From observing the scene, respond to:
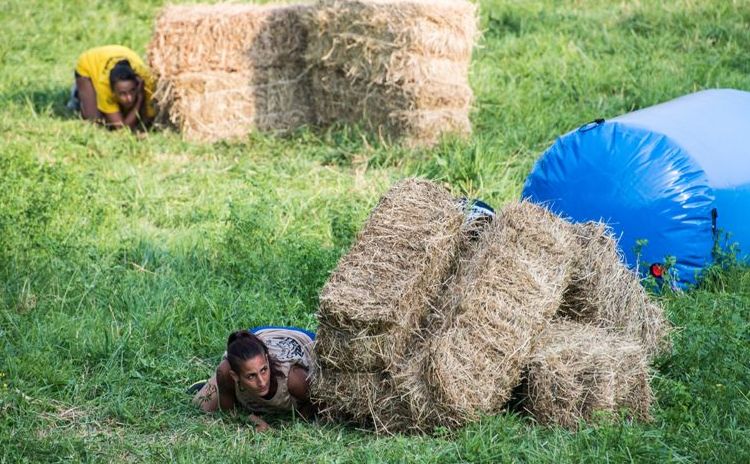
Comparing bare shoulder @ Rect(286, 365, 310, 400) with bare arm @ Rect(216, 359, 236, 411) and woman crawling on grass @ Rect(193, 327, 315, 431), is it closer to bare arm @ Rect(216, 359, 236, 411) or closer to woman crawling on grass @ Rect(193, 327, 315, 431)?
woman crawling on grass @ Rect(193, 327, 315, 431)

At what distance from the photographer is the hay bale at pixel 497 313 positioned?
5.52 metres

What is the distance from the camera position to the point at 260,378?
586cm

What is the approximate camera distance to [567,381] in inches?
222

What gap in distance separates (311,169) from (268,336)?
4743 millimetres

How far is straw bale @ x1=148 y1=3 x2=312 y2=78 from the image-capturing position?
1207 centimetres

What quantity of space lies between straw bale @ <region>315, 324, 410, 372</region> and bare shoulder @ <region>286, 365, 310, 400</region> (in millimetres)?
369

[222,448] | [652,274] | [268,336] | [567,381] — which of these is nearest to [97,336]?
[268,336]

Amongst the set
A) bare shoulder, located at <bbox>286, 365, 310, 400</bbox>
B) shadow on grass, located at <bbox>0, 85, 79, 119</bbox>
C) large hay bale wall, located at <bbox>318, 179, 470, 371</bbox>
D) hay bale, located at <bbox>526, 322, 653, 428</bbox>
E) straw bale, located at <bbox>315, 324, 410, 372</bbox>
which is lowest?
shadow on grass, located at <bbox>0, 85, 79, 119</bbox>

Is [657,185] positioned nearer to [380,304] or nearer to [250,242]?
[380,304]

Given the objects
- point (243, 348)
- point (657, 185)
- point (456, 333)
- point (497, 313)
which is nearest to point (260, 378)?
point (243, 348)

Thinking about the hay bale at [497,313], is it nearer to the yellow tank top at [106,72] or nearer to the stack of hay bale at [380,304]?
the stack of hay bale at [380,304]

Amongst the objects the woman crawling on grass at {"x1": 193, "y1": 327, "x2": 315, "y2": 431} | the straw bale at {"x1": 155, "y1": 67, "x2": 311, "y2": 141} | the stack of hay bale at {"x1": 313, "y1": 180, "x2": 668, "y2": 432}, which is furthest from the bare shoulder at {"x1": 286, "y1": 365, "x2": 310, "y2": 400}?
the straw bale at {"x1": 155, "y1": 67, "x2": 311, "y2": 141}

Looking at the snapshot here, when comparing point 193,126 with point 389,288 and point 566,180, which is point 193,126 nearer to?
point 566,180

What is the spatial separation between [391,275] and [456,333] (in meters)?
0.50
